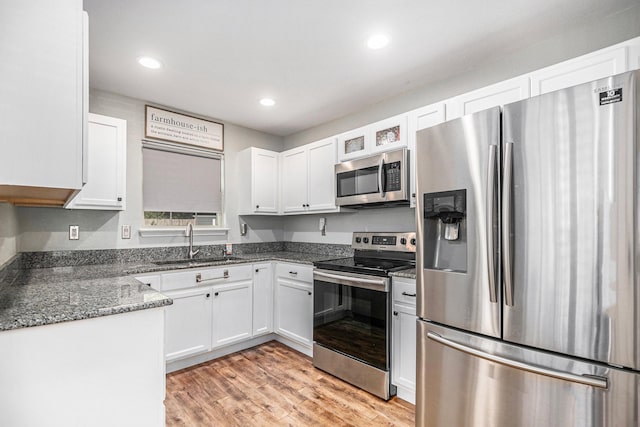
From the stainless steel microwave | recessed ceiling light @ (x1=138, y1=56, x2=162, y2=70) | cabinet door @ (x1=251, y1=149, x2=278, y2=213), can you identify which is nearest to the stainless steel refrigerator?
the stainless steel microwave

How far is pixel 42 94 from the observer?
3.11 ft

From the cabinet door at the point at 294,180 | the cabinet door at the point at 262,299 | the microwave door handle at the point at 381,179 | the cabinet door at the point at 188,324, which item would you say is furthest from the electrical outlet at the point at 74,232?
the microwave door handle at the point at 381,179

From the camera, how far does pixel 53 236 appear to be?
2.57 metres

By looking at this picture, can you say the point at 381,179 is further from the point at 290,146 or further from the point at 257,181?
the point at 290,146

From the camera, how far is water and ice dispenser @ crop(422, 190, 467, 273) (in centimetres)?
160

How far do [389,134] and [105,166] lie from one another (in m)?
2.35

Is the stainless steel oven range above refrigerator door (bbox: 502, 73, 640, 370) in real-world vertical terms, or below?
below

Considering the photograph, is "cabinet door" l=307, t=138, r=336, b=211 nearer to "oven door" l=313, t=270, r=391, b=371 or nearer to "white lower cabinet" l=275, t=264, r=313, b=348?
"white lower cabinet" l=275, t=264, r=313, b=348

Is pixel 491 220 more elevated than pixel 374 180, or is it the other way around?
pixel 374 180

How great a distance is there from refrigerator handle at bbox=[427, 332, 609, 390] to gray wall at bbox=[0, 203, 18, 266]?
2439 millimetres

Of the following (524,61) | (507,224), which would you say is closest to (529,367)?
(507,224)

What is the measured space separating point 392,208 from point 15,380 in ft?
8.66

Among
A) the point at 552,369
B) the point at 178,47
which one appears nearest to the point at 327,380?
the point at 552,369

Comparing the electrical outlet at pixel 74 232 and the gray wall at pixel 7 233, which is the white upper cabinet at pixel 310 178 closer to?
the electrical outlet at pixel 74 232
